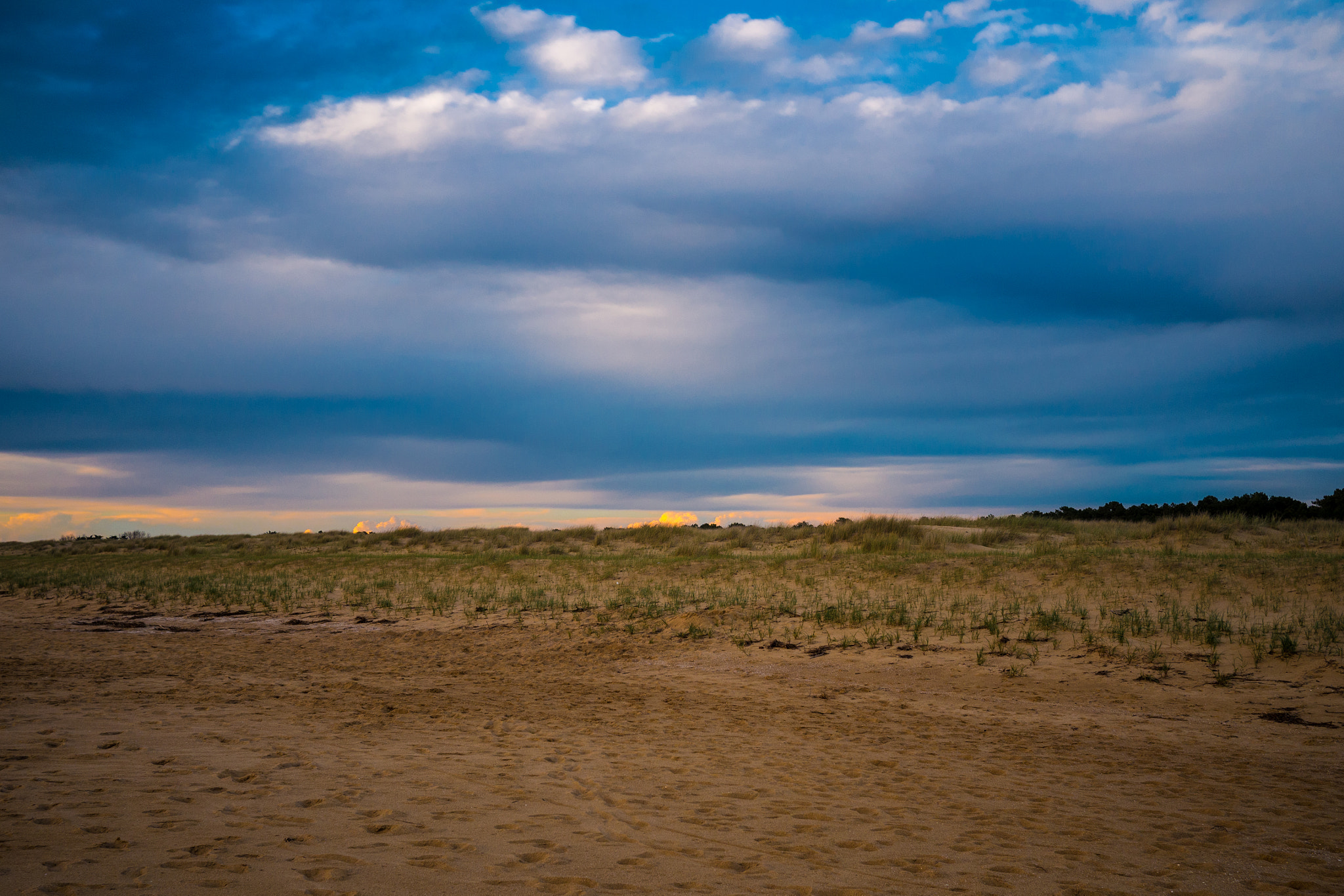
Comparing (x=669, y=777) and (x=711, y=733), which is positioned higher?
(x=669, y=777)

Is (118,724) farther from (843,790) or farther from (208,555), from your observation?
(208,555)

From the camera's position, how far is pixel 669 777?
710cm

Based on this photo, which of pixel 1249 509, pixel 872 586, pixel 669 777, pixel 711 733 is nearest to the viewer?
pixel 669 777

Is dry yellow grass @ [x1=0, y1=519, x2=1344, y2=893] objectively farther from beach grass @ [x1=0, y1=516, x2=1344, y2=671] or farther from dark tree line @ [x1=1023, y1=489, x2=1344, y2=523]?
dark tree line @ [x1=1023, y1=489, x2=1344, y2=523]

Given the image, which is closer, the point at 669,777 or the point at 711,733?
the point at 669,777

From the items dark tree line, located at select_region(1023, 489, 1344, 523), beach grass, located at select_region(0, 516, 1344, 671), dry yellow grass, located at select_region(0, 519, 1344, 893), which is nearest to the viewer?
dry yellow grass, located at select_region(0, 519, 1344, 893)

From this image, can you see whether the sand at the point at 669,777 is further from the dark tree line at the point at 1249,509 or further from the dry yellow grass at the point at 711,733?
the dark tree line at the point at 1249,509

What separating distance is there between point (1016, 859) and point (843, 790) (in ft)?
6.07

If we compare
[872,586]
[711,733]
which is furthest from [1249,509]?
[711,733]

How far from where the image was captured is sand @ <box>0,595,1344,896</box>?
470 centimetres

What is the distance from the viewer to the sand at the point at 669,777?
4699 mm

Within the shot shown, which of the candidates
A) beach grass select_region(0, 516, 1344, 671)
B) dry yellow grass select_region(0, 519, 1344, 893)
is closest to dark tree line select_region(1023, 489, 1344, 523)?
beach grass select_region(0, 516, 1344, 671)

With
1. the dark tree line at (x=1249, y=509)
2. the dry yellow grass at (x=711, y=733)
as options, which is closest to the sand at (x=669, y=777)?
the dry yellow grass at (x=711, y=733)

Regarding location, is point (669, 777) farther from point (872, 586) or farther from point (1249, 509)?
point (1249, 509)
